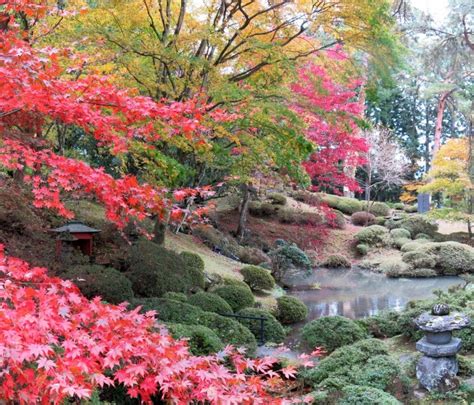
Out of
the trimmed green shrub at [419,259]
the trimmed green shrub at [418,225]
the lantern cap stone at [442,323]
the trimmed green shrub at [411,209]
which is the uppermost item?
the trimmed green shrub at [411,209]

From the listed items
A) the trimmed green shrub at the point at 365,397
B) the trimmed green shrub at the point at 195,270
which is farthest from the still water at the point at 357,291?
the trimmed green shrub at the point at 365,397

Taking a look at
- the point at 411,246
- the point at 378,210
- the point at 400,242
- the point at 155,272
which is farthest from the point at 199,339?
the point at 378,210

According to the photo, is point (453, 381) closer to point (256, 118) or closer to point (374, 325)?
point (374, 325)

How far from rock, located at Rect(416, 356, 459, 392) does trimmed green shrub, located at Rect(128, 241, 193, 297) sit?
4.56 metres

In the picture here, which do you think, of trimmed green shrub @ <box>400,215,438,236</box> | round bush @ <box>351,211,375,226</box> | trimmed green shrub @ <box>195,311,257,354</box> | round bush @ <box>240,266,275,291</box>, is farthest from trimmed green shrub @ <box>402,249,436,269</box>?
trimmed green shrub @ <box>195,311,257,354</box>

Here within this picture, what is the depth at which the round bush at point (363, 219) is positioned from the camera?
25.0 metres

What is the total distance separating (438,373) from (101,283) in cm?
489

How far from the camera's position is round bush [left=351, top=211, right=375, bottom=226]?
81.9 feet

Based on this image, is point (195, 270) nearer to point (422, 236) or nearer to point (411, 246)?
point (411, 246)

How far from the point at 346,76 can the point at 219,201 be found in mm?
14024

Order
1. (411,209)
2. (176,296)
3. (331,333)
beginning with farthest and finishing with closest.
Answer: (411,209) < (176,296) < (331,333)

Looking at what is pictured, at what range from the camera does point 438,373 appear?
5762 millimetres

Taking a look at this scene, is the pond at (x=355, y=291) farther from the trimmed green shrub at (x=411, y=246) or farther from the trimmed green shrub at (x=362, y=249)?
the trimmed green shrub at (x=411, y=246)

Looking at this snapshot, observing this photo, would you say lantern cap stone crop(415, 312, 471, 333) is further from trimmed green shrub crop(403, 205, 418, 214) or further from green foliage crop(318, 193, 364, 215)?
trimmed green shrub crop(403, 205, 418, 214)
